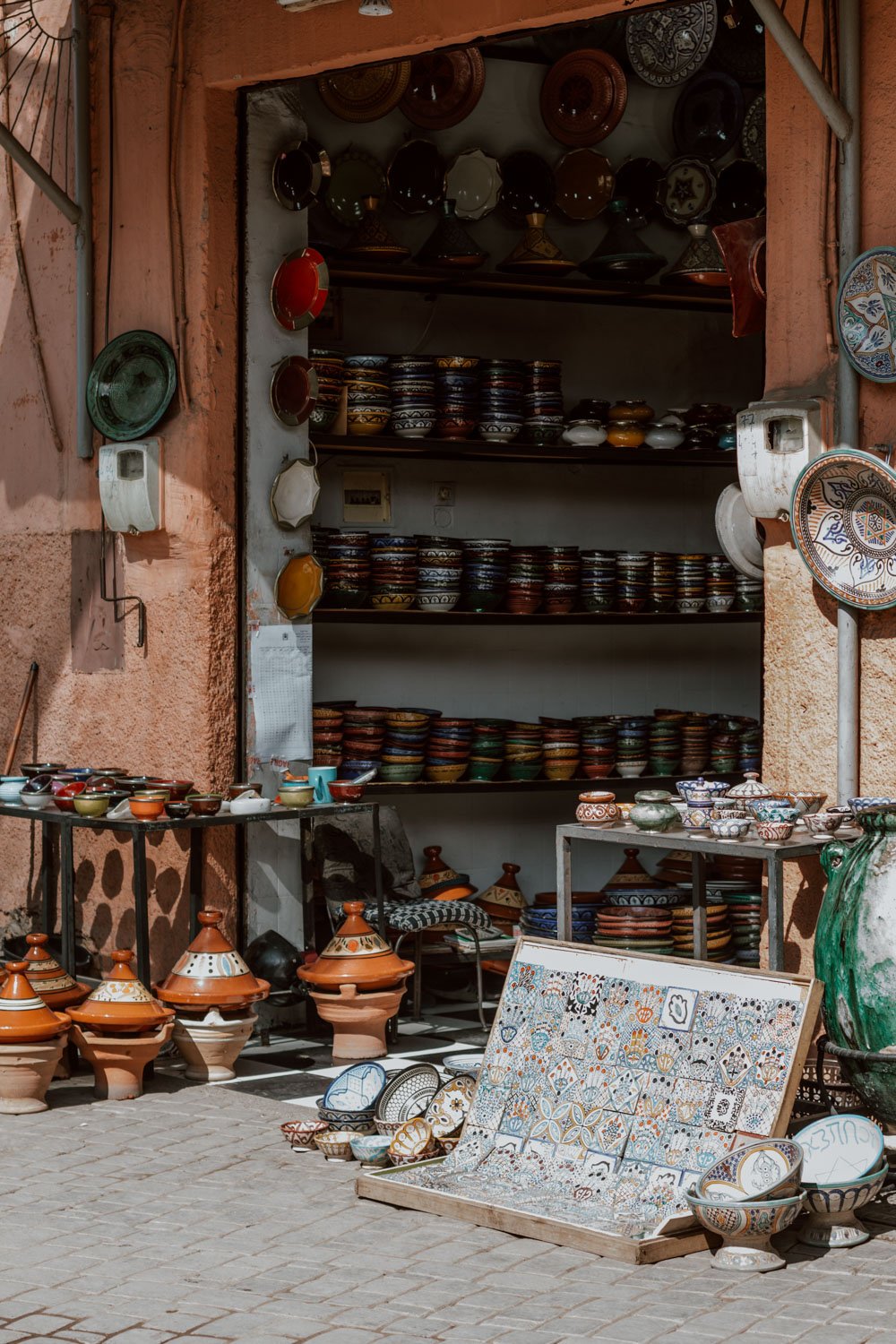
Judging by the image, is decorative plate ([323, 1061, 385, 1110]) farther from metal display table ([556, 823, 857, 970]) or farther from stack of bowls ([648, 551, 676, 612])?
stack of bowls ([648, 551, 676, 612])

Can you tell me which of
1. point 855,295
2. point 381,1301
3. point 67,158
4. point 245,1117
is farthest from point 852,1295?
point 67,158

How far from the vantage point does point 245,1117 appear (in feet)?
16.5

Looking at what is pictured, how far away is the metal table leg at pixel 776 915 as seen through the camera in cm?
441

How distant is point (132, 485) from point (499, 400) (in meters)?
1.45

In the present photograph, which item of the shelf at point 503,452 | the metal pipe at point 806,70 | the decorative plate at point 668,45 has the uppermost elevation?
the decorative plate at point 668,45

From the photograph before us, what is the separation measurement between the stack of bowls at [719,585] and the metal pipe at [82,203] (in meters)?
2.50

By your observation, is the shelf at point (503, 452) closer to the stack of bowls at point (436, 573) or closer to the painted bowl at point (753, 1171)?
the stack of bowls at point (436, 573)

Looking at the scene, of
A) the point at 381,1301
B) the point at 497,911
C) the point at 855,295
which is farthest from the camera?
the point at 497,911

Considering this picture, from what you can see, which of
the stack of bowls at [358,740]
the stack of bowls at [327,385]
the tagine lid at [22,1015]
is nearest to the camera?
the tagine lid at [22,1015]

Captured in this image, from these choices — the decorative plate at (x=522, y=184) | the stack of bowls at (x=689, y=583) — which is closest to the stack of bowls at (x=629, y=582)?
the stack of bowls at (x=689, y=583)

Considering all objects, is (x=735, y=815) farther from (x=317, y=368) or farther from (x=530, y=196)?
(x=530, y=196)

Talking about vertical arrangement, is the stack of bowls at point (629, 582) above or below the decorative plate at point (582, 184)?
below

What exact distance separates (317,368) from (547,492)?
1.35 metres

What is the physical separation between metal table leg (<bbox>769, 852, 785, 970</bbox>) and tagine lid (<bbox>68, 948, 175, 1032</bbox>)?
68.5 inches
